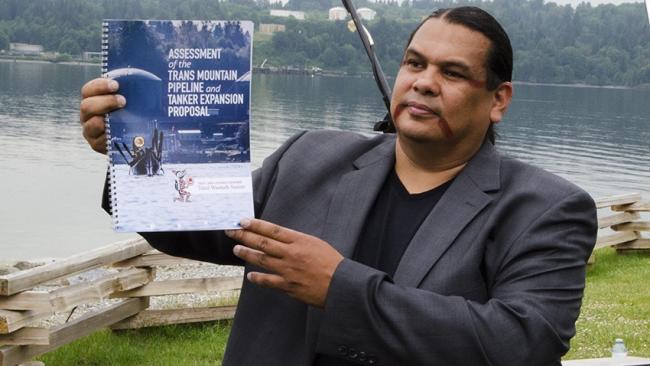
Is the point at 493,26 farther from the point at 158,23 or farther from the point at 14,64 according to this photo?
the point at 14,64

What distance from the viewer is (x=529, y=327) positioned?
8.79 feet

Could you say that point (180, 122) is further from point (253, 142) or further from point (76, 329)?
point (253, 142)

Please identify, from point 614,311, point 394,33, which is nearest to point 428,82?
point 614,311

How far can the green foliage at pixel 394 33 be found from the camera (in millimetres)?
93250

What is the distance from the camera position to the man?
8.64 ft

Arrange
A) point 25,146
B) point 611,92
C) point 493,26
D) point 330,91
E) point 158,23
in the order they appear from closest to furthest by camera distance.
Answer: point 158,23 → point 493,26 → point 25,146 → point 330,91 → point 611,92

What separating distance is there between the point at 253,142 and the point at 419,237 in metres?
49.8

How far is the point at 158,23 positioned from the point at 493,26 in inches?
32.7

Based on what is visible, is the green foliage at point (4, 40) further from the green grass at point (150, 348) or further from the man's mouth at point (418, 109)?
the man's mouth at point (418, 109)

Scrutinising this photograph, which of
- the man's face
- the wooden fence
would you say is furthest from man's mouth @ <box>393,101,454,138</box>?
the wooden fence

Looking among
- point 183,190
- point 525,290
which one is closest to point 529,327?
point 525,290

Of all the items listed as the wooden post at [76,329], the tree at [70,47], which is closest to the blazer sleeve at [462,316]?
the wooden post at [76,329]

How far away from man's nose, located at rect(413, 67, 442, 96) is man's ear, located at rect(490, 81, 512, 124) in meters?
0.23

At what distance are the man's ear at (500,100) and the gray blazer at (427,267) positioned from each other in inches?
3.3
